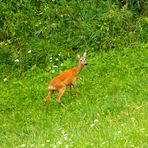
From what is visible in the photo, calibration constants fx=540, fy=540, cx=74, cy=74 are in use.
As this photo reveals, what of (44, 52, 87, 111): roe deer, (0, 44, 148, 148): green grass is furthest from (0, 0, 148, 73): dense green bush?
(44, 52, 87, 111): roe deer

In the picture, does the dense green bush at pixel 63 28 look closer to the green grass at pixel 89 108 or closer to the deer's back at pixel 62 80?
the green grass at pixel 89 108

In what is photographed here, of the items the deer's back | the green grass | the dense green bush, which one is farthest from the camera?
the dense green bush

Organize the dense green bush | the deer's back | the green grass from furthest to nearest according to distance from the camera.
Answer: the dense green bush, the deer's back, the green grass

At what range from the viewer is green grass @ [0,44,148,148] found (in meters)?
6.88

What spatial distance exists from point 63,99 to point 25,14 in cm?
427

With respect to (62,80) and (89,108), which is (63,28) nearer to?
(62,80)

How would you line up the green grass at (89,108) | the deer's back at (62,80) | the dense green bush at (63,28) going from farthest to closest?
the dense green bush at (63,28) < the deer's back at (62,80) < the green grass at (89,108)

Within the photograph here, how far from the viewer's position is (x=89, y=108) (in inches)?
358

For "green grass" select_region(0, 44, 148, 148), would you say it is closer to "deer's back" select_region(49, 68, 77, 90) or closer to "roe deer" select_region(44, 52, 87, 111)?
"roe deer" select_region(44, 52, 87, 111)

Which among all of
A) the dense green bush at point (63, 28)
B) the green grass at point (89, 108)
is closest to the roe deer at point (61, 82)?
the green grass at point (89, 108)

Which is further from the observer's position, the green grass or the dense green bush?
the dense green bush

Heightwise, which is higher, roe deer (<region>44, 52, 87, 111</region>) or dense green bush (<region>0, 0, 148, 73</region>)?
roe deer (<region>44, 52, 87, 111</region>)

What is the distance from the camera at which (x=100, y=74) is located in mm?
11297

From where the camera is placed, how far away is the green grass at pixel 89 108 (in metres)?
6.88
